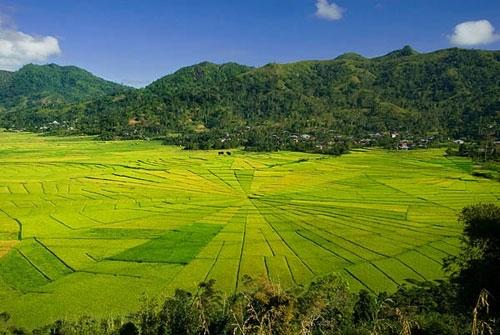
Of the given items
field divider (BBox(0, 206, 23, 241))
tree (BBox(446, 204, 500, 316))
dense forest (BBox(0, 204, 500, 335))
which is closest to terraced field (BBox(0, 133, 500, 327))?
field divider (BBox(0, 206, 23, 241))

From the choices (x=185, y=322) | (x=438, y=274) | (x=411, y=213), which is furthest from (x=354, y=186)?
(x=185, y=322)

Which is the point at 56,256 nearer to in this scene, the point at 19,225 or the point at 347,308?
the point at 19,225

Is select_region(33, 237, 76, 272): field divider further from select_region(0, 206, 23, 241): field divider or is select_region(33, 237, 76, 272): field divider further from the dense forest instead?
the dense forest

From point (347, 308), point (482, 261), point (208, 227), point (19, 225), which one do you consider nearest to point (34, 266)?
point (19, 225)

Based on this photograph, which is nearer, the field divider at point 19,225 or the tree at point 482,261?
the tree at point 482,261

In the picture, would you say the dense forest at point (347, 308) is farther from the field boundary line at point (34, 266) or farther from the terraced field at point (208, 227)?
the field boundary line at point (34, 266)

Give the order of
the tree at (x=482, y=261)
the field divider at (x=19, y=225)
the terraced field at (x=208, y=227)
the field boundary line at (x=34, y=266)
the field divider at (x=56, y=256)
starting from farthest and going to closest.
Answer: the field divider at (x=19, y=225)
the field divider at (x=56, y=256)
the field boundary line at (x=34, y=266)
the terraced field at (x=208, y=227)
the tree at (x=482, y=261)

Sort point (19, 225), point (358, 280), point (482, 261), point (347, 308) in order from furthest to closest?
point (19, 225) → point (358, 280) → point (482, 261) → point (347, 308)

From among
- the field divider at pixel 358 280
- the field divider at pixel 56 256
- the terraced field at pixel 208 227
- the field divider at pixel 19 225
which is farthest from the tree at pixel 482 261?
the field divider at pixel 19 225

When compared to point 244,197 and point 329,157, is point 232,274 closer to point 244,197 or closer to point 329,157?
point 244,197
